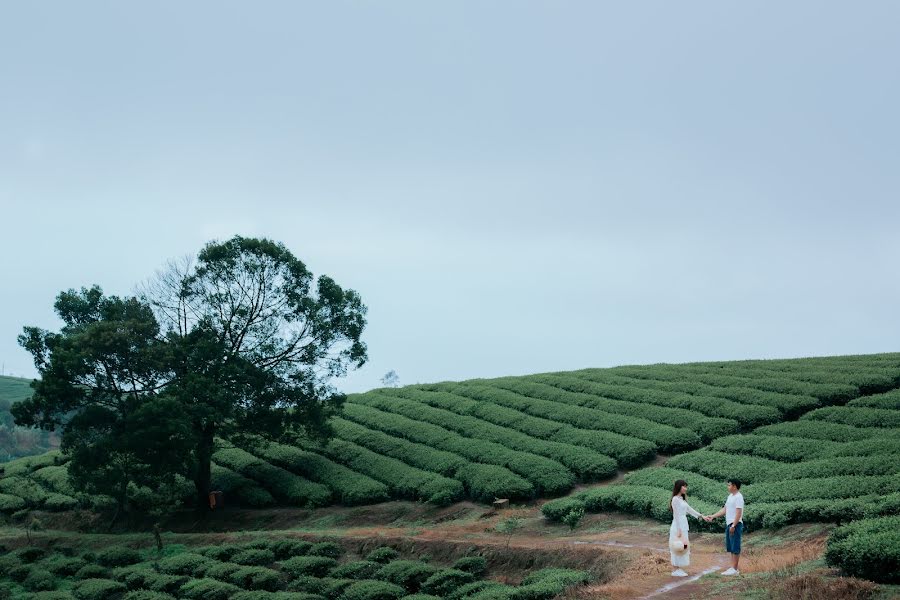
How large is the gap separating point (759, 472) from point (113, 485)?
24654 mm

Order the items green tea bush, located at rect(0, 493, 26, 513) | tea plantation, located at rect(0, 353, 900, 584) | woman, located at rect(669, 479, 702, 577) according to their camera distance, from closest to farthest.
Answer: woman, located at rect(669, 479, 702, 577), tea plantation, located at rect(0, 353, 900, 584), green tea bush, located at rect(0, 493, 26, 513)

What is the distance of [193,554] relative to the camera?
28.7 meters

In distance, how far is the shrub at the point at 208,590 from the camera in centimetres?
2442

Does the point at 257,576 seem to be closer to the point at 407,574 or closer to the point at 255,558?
the point at 255,558

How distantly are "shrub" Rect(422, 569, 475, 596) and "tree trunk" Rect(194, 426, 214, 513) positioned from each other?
57.5 ft

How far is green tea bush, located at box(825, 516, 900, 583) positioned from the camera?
45.6ft

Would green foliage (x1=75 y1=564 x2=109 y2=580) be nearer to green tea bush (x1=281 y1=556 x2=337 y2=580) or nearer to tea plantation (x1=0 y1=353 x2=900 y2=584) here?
tea plantation (x1=0 y1=353 x2=900 y2=584)

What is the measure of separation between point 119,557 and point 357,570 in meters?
11.1

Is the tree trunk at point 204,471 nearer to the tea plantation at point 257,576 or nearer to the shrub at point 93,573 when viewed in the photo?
the tea plantation at point 257,576

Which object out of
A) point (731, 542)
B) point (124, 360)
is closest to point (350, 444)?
point (124, 360)

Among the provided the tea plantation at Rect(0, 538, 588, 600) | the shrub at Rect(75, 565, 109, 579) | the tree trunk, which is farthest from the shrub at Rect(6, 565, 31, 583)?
the tree trunk

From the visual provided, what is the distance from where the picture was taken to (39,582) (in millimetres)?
29391

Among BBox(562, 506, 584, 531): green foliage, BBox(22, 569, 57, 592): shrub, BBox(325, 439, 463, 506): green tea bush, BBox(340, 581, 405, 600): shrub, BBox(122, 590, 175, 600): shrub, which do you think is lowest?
BBox(22, 569, 57, 592): shrub

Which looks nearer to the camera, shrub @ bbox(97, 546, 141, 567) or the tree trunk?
shrub @ bbox(97, 546, 141, 567)
